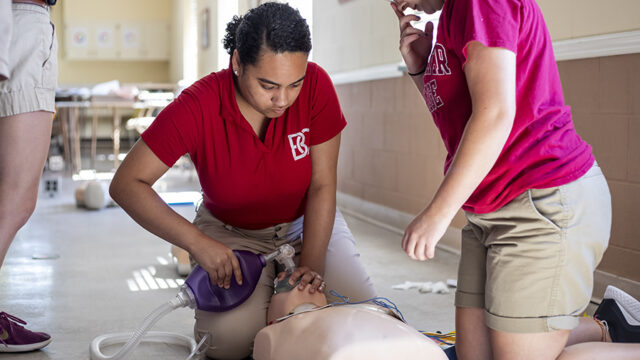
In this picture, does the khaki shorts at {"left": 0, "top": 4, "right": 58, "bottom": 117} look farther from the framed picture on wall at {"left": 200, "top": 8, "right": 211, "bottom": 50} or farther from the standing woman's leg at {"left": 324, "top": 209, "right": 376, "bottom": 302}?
the framed picture on wall at {"left": 200, "top": 8, "right": 211, "bottom": 50}

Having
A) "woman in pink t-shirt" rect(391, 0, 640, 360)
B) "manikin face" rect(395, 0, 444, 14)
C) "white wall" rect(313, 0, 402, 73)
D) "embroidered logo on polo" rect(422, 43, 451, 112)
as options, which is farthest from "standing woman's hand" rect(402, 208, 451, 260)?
"white wall" rect(313, 0, 402, 73)

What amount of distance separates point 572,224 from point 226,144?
3.09 feet

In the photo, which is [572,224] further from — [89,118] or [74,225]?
[89,118]

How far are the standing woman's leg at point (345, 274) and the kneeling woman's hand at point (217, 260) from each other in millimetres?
316

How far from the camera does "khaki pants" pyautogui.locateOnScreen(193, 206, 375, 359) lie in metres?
1.84

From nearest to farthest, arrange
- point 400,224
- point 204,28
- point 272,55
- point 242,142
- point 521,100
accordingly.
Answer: point 521,100, point 272,55, point 242,142, point 400,224, point 204,28

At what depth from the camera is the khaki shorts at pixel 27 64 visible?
188cm

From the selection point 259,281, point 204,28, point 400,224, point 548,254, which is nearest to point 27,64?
point 259,281

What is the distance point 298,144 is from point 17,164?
0.77m

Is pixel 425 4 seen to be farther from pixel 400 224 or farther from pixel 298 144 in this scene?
pixel 400 224

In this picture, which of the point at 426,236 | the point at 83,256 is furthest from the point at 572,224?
the point at 83,256

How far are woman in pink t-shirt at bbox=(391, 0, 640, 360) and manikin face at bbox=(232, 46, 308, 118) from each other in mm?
359

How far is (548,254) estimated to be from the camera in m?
1.24

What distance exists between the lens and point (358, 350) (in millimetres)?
A: 1194
